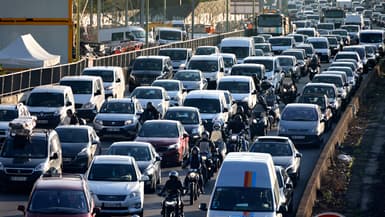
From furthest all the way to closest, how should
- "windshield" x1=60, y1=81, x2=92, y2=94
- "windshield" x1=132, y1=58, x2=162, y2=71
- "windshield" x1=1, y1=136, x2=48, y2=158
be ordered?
1. "windshield" x1=132, y1=58, x2=162, y2=71
2. "windshield" x1=60, y1=81, x2=92, y2=94
3. "windshield" x1=1, y1=136, x2=48, y2=158

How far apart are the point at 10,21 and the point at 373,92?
19.3 metres

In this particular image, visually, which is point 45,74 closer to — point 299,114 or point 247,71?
point 247,71

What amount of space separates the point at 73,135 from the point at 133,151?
3.52 meters

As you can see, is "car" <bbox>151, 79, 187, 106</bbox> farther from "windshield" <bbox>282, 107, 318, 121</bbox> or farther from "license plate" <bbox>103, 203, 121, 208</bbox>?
"license plate" <bbox>103, 203, 121, 208</bbox>

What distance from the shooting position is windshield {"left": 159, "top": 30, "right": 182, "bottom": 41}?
96250mm

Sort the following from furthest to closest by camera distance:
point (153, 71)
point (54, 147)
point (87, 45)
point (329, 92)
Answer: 1. point (87, 45)
2. point (153, 71)
3. point (329, 92)
4. point (54, 147)

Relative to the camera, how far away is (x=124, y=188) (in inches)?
1147

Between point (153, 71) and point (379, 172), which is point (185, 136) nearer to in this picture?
point (379, 172)

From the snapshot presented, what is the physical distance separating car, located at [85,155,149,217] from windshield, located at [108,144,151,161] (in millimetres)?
2706

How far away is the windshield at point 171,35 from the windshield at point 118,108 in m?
51.2

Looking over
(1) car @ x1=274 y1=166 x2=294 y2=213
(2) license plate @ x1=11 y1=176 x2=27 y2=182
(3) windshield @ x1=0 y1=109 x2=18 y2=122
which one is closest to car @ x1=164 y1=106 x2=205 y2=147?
(3) windshield @ x1=0 y1=109 x2=18 y2=122

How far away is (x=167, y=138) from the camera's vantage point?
125 feet

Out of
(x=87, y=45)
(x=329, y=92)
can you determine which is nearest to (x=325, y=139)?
(x=329, y=92)

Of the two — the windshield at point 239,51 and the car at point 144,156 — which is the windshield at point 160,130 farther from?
the windshield at point 239,51
